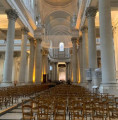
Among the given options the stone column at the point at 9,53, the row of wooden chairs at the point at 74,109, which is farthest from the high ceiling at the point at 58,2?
the row of wooden chairs at the point at 74,109

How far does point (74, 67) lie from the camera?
92.9 ft

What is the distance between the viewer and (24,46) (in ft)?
74.5

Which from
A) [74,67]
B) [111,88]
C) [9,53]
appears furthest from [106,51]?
[74,67]

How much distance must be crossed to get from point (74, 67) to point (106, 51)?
18.4 m

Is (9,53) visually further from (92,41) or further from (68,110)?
(68,110)

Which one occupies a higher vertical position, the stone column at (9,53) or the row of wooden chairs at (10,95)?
the stone column at (9,53)

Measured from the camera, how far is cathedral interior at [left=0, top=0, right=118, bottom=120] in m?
5.18

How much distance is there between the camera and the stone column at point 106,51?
9664mm

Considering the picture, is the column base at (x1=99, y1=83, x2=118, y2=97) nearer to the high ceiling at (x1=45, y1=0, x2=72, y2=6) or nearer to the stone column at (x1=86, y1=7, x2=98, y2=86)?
the stone column at (x1=86, y1=7, x2=98, y2=86)

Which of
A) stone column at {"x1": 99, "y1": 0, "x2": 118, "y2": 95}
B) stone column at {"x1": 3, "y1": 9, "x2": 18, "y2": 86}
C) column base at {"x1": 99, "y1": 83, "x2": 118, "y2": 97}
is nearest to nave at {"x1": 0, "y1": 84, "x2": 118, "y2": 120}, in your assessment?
column base at {"x1": 99, "y1": 83, "x2": 118, "y2": 97}

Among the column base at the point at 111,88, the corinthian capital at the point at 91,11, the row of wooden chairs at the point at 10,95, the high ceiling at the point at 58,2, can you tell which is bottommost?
the row of wooden chairs at the point at 10,95

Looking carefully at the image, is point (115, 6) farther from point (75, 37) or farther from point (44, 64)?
point (44, 64)

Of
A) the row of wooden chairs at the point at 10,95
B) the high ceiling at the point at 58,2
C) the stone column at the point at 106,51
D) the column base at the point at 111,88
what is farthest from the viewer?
the high ceiling at the point at 58,2

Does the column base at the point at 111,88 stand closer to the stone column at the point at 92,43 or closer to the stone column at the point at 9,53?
the stone column at the point at 92,43
